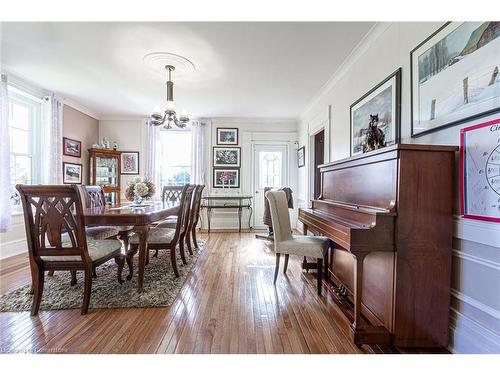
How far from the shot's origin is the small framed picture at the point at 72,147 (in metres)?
4.30

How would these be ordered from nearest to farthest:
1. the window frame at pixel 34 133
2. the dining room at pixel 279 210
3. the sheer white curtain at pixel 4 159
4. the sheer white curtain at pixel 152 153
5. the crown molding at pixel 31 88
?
the dining room at pixel 279 210, the sheer white curtain at pixel 4 159, the crown molding at pixel 31 88, the window frame at pixel 34 133, the sheer white curtain at pixel 152 153

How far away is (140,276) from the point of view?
2174 millimetres

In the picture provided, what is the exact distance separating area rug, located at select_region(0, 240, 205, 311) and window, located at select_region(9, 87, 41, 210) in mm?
2117

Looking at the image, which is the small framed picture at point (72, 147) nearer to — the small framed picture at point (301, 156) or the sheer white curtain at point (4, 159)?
the sheer white curtain at point (4, 159)

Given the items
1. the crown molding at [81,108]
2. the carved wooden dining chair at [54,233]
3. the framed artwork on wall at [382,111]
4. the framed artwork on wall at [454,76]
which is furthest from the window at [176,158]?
the framed artwork on wall at [454,76]

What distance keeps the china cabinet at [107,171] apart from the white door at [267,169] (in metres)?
3.10

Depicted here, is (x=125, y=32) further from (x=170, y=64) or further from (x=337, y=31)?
(x=337, y=31)

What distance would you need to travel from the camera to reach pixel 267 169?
5.53m

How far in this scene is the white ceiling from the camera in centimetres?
225

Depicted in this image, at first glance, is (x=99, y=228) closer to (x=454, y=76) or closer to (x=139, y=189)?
(x=139, y=189)

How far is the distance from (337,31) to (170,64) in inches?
76.5

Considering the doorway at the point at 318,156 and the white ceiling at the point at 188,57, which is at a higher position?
the white ceiling at the point at 188,57

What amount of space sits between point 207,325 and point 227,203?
377cm

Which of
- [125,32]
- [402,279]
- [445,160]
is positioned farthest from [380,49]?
[125,32]
